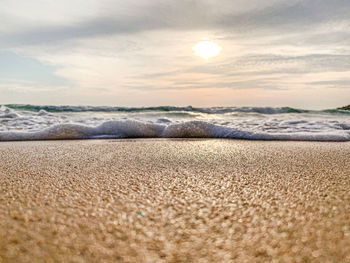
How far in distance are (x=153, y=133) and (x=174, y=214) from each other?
2288 millimetres

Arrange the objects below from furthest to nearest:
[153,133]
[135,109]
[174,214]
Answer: [135,109] → [153,133] → [174,214]

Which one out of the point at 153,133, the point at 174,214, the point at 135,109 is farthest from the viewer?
the point at 135,109

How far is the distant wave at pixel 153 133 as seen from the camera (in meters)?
2.64

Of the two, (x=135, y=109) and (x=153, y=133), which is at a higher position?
(x=135, y=109)

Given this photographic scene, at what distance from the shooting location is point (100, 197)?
830 millimetres

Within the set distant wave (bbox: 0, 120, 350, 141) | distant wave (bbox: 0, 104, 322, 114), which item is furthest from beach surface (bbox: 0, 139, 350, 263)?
distant wave (bbox: 0, 104, 322, 114)

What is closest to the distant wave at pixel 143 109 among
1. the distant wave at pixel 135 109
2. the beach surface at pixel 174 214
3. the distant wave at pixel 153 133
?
the distant wave at pixel 135 109

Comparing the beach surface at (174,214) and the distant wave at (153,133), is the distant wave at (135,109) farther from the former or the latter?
the beach surface at (174,214)

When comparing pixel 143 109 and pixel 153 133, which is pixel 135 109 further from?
pixel 153 133

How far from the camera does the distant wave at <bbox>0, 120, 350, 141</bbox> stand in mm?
2639

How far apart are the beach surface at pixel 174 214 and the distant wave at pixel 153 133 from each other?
146 cm

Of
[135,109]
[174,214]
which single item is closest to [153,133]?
[174,214]

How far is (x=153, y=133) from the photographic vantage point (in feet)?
9.83

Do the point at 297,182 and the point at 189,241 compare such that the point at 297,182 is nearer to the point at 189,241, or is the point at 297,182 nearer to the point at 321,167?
the point at 321,167
